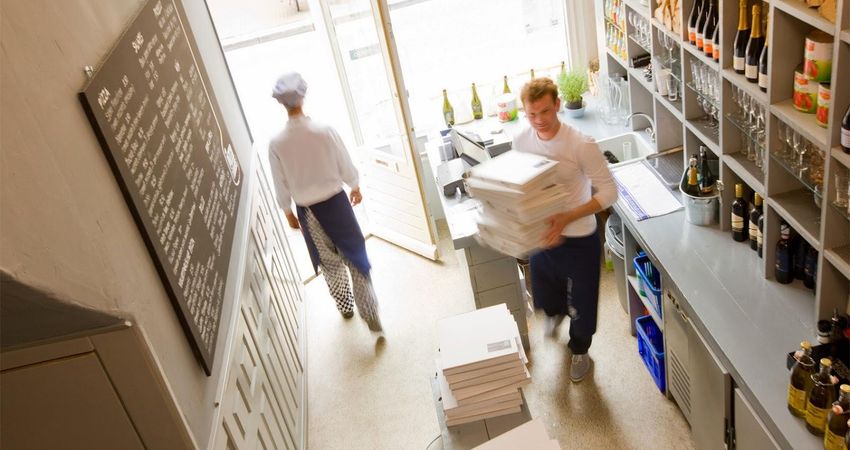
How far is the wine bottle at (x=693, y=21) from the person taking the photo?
330 cm

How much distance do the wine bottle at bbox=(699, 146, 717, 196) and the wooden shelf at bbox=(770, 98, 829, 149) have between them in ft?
2.77

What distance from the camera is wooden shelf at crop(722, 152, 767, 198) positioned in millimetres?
3004

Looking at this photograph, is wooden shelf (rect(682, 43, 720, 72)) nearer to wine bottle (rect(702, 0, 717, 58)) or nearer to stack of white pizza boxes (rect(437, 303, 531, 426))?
wine bottle (rect(702, 0, 717, 58))

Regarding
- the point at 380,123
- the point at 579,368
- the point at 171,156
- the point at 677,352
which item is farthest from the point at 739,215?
the point at 380,123

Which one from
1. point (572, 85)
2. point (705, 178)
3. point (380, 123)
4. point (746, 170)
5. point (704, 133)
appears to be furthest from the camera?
point (380, 123)

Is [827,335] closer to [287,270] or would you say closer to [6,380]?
[6,380]

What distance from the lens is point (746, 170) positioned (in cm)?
311

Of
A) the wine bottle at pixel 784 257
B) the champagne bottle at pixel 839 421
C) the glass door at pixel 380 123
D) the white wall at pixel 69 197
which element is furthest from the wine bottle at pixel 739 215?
the white wall at pixel 69 197

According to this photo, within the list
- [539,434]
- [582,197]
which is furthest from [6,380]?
[582,197]

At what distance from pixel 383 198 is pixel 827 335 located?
132 inches

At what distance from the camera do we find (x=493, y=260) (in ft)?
12.8

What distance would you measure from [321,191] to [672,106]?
187cm

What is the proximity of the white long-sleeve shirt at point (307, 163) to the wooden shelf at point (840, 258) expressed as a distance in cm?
245

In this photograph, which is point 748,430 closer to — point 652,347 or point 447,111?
point 652,347
